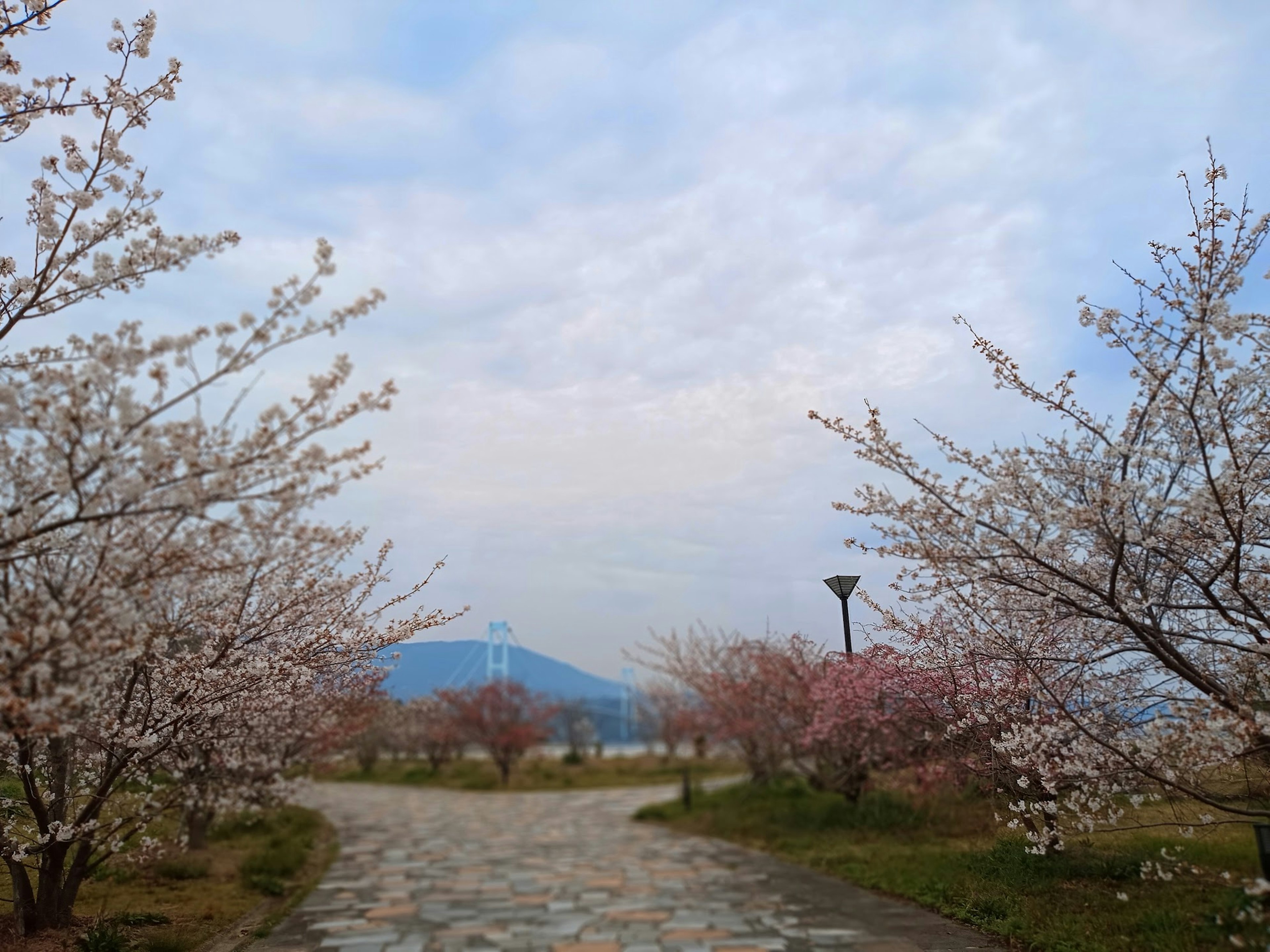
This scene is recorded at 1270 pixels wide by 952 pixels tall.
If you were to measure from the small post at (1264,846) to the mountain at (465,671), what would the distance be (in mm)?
4950

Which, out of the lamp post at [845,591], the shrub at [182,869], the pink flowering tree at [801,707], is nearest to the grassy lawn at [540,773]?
the pink flowering tree at [801,707]

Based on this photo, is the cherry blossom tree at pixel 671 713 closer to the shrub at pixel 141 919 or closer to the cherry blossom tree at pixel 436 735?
the cherry blossom tree at pixel 436 735

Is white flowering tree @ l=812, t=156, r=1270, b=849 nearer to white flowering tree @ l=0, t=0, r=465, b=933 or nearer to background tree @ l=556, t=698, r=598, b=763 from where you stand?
white flowering tree @ l=0, t=0, r=465, b=933

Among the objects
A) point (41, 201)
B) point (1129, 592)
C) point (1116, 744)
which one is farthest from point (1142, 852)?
point (41, 201)

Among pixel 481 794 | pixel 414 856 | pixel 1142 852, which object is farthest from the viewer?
pixel 481 794

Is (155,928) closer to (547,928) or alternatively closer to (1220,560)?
(547,928)

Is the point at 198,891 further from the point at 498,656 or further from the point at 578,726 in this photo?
the point at 578,726

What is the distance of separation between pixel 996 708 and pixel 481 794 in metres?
18.3

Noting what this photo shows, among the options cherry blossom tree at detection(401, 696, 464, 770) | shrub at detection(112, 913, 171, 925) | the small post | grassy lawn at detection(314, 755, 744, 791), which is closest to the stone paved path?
shrub at detection(112, 913, 171, 925)

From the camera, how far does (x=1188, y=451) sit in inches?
188

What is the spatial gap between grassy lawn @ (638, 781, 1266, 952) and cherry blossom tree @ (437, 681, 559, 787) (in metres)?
15.3

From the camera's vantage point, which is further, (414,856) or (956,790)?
(414,856)

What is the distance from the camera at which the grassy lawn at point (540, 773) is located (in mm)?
23000

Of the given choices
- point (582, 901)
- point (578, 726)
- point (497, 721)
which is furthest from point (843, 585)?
point (578, 726)
